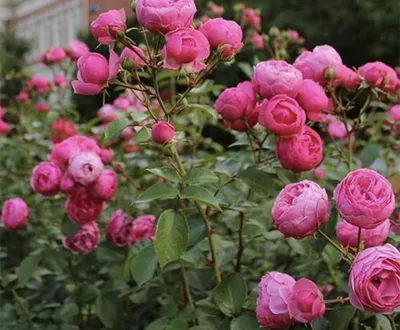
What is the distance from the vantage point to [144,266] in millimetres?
1051

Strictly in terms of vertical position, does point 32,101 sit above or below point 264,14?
above

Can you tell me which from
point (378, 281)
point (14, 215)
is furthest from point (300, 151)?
point (14, 215)

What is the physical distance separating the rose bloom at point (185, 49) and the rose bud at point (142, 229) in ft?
1.39

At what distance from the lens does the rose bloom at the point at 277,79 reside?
3.50 ft

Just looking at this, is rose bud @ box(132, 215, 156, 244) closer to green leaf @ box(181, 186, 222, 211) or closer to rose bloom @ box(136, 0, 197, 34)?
green leaf @ box(181, 186, 222, 211)

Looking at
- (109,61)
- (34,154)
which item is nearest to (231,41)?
(109,61)

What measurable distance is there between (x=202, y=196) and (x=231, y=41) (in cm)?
19

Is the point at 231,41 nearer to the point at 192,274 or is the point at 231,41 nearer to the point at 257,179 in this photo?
the point at 257,179

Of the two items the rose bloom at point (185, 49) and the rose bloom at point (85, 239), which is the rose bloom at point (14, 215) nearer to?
the rose bloom at point (85, 239)

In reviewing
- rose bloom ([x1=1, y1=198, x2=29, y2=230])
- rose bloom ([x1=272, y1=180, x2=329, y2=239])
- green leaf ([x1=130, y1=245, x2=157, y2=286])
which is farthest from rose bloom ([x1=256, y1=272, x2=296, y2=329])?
rose bloom ([x1=1, y1=198, x2=29, y2=230])

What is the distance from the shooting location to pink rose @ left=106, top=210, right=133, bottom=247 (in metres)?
1.36

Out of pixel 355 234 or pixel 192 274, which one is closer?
pixel 355 234

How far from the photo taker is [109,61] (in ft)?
3.22

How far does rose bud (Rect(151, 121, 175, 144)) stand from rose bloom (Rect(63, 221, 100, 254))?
1.33 feet
